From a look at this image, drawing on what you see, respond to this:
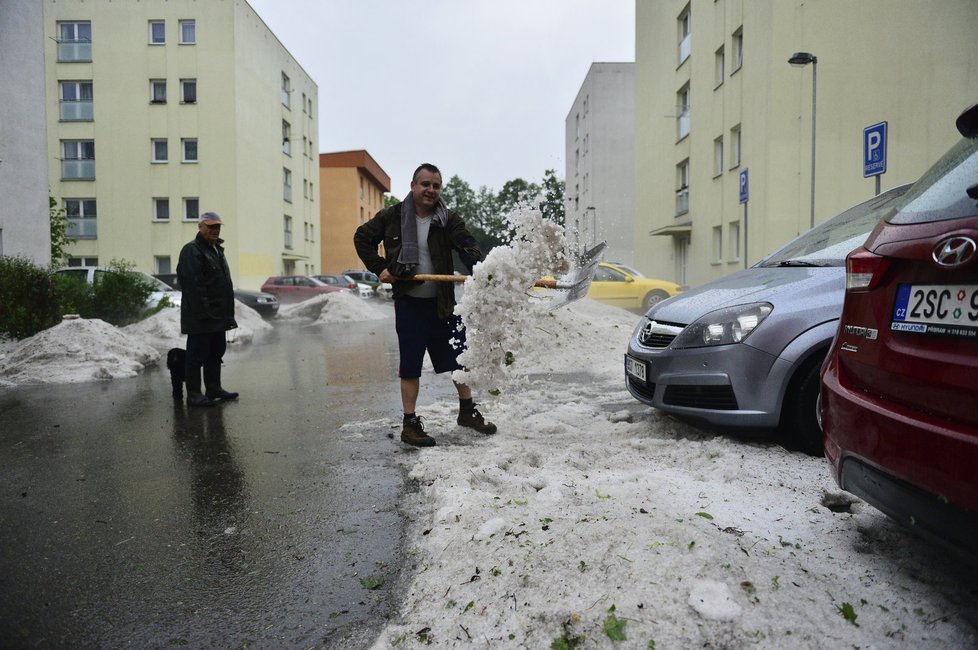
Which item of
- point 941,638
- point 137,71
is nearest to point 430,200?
point 941,638

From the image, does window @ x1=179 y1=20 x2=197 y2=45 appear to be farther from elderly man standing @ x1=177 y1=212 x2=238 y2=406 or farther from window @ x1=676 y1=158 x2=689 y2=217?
elderly man standing @ x1=177 y1=212 x2=238 y2=406

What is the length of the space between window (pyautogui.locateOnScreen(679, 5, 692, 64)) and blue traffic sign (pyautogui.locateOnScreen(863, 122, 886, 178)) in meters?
18.0

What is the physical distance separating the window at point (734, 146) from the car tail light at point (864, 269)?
19.5 metres

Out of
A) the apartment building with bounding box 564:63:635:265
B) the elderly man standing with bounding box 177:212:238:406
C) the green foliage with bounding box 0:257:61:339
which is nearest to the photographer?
the elderly man standing with bounding box 177:212:238:406

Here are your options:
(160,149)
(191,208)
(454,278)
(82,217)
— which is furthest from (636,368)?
(82,217)

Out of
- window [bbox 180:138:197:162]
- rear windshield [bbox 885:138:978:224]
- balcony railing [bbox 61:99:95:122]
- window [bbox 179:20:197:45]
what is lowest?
rear windshield [bbox 885:138:978:224]

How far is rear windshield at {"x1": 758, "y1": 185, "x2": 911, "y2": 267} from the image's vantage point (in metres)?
4.28

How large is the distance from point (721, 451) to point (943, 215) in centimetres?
213

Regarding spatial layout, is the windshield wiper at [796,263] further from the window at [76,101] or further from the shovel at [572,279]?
the window at [76,101]

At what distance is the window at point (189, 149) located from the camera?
30.8 meters

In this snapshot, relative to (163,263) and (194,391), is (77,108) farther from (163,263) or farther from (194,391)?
(194,391)

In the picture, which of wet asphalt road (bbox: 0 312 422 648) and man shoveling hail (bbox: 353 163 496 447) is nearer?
wet asphalt road (bbox: 0 312 422 648)

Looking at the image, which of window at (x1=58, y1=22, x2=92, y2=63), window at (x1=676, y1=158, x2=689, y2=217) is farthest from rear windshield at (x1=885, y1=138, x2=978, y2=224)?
window at (x1=58, y1=22, x2=92, y2=63)

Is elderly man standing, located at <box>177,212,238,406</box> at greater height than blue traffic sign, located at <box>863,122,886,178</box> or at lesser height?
lesser
